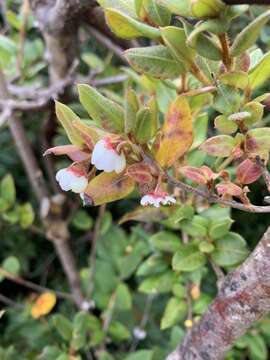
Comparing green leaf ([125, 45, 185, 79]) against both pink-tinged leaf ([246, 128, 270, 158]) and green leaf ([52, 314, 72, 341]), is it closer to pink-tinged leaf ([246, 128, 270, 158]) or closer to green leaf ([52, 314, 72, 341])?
pink-tinged leaf ([246, 128, 270, 158])

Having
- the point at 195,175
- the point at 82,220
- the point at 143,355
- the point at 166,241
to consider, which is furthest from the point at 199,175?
the point at 82,220

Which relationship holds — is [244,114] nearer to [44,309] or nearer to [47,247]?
[44,309]

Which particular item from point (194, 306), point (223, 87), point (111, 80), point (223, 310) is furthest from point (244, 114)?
point (111, 80)

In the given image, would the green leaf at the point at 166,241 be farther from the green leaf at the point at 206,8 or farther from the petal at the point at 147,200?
the green leaf at the point at 206,8

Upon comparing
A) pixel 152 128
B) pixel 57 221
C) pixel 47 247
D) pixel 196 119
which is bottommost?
pixel 47 247

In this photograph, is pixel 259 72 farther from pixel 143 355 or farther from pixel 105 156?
pixel 143 355

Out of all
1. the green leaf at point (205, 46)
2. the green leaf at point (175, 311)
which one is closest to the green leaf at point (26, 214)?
the green leaf at point (175, 311)
